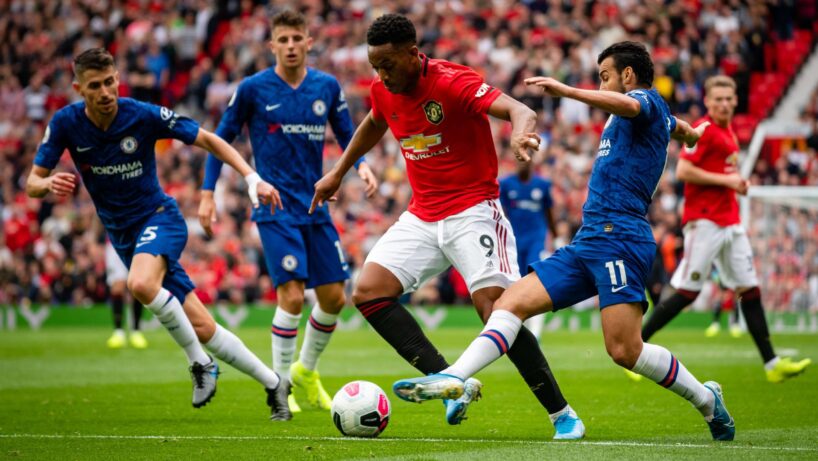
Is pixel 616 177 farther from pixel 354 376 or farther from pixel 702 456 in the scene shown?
pixel 354 376

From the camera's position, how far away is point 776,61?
26641 millimetres

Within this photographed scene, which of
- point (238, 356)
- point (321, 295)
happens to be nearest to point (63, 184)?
point (238, 356)

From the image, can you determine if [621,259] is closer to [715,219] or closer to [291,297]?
[291,297]

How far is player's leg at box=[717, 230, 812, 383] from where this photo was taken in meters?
11.1

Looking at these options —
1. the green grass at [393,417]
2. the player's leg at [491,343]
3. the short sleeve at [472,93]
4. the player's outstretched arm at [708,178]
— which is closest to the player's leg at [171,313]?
the green grass at [393,417]

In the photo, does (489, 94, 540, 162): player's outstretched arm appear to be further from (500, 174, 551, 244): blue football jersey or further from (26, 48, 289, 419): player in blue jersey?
(500, 174, 551, 244): blue football jersey

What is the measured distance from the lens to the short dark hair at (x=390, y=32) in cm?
690

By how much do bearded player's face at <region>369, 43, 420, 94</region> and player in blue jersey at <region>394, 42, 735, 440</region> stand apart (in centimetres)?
115

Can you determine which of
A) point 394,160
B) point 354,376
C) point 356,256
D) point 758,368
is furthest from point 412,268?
point 394,160

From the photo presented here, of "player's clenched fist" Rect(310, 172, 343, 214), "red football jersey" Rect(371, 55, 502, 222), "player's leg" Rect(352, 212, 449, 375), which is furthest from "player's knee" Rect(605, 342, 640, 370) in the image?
"player's clenched fist" Rect(310, 172, 343, 214)

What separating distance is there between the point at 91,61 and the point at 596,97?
13.1 feet

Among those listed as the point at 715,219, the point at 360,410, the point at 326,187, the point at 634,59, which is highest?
the point at 634,59

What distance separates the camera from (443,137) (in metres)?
7.23

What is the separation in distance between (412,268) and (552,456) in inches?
63.7
